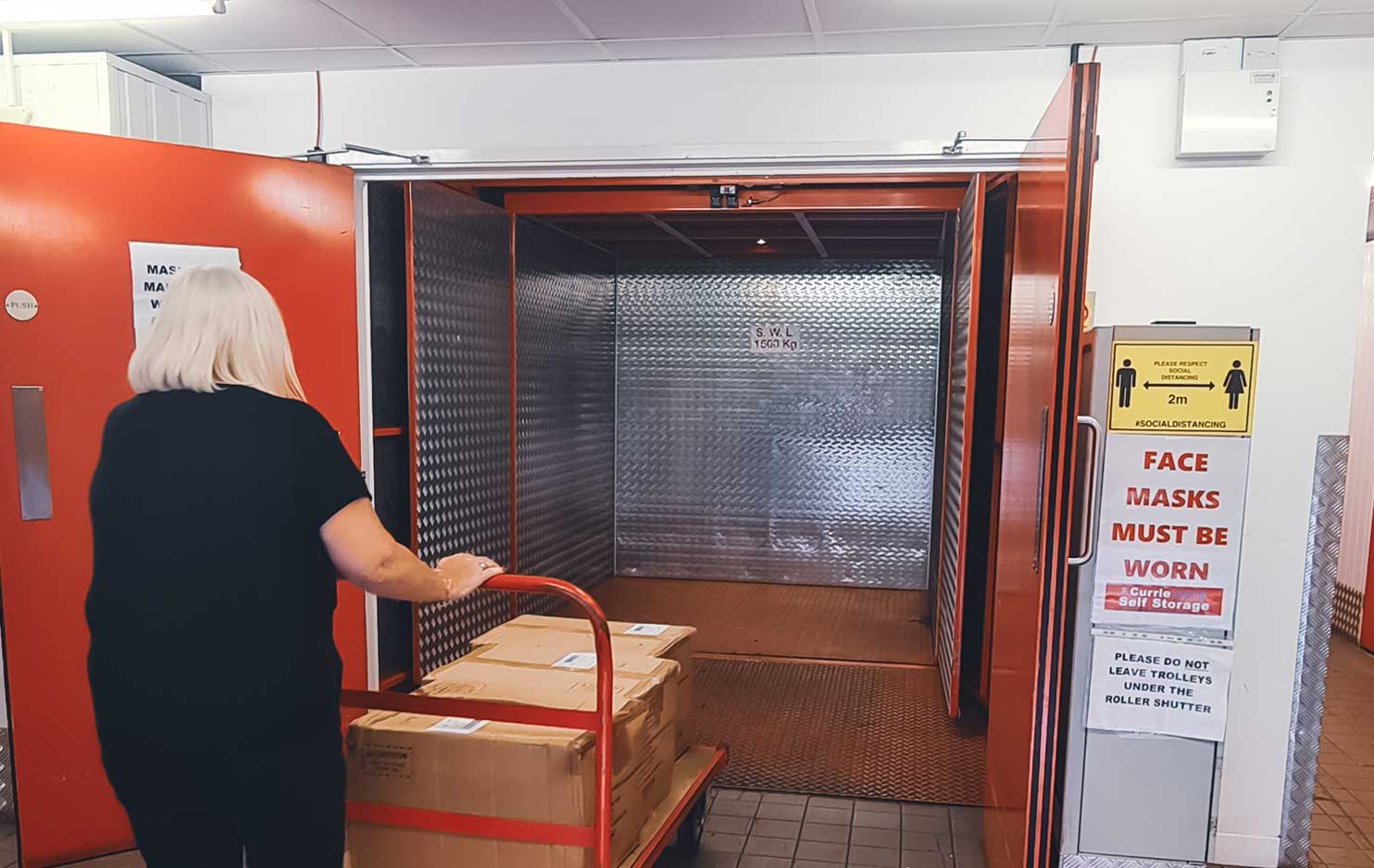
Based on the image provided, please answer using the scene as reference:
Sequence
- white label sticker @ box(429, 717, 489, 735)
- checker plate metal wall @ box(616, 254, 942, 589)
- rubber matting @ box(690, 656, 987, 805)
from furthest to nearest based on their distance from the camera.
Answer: checker plate metal wall @ box(616, 254, 942, 589) < rubber matting @ box(690, 656, 987, 805) < white label sticker @ box(429, 717, 489, 735)

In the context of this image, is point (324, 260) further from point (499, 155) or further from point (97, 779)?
point (97, 779)

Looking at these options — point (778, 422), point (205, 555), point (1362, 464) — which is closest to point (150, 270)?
point (205, 555)

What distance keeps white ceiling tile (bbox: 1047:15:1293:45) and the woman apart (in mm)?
2657

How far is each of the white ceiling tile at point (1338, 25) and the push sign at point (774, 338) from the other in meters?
3.97

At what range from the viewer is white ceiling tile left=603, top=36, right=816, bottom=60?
3061mm

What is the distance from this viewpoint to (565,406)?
19.1ft

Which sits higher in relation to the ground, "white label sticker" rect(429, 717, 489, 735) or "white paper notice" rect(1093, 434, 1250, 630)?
"white paper notice" rect(1093, 434, 1250, 630)

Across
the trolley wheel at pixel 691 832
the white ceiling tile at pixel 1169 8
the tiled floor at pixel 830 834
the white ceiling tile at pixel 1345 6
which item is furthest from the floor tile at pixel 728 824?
the white ceiling tile at pixel 1345 6

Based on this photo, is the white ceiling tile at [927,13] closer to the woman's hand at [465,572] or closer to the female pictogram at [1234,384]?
the female pictogram at [1234,384]

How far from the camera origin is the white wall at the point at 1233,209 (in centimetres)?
281

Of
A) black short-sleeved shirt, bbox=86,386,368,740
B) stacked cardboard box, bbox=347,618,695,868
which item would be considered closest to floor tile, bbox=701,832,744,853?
stacked cardboard box, bbox=347,618,695,868

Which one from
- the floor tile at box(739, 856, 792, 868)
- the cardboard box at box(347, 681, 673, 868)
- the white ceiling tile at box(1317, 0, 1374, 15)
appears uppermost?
the white ceiling tile at box(1317, 0, 1374, 15)

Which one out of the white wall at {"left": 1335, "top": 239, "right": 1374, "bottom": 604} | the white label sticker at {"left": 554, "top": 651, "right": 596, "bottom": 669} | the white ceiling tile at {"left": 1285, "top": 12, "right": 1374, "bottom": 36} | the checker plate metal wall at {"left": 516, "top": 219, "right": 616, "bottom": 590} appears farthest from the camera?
the white wall at {"left": 1335, "top": 239, "right": 1374, "bottom": 604}

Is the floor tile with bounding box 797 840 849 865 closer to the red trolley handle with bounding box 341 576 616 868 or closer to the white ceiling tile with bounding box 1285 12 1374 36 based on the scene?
the red trolley handle with bounding box 341 576 616 868
